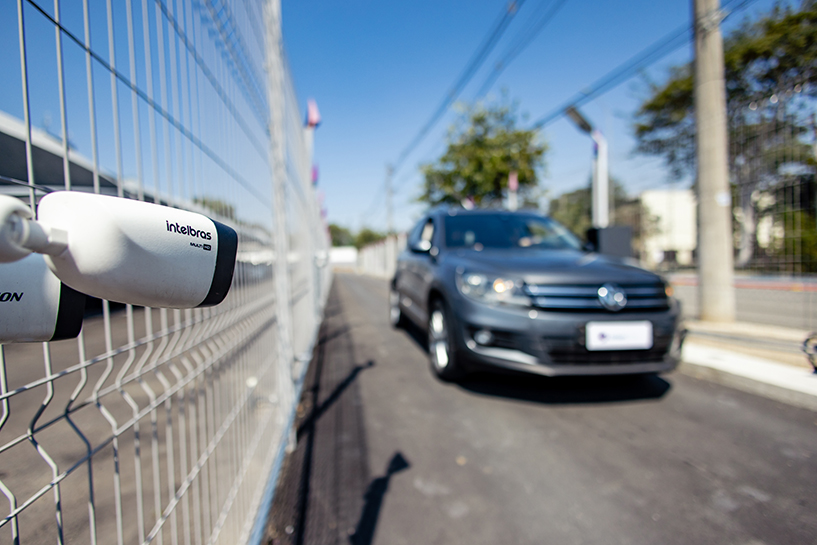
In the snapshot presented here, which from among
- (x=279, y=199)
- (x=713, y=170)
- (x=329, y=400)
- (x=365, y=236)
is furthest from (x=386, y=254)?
(x=365, y=236)

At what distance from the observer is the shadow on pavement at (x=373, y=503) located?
1.52 metres

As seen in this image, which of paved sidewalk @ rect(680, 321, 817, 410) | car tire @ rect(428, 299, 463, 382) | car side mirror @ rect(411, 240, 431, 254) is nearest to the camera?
paved sidewalk @ rect(680, 321, 817, 410)

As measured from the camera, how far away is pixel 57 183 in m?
0.68

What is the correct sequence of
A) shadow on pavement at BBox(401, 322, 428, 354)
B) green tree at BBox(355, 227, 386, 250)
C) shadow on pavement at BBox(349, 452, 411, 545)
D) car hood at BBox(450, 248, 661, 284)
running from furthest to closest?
green tree at BBox(355, 227, 386, 250)
shadow on pavement at BBox(401, 322, 428, 354)
car hood at BBox(450, 248, 661, 284)
shadow on pavement at BBox(349, 452, 411, 545)

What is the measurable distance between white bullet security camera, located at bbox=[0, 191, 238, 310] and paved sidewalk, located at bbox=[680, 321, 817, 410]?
379cm

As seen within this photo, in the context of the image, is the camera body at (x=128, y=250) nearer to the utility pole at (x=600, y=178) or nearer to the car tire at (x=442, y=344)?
the car tire at (x=442, y=344)

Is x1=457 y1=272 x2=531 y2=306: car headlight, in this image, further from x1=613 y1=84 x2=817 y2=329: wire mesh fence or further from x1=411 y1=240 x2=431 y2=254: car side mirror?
x1=613 y1=84 x2=817 y2=329: wire mesh fence

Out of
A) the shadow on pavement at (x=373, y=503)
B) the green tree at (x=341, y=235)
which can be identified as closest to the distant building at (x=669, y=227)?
the shadow on pavement at (x=373, y=503)

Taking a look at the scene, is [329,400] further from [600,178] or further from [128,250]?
[600,178]

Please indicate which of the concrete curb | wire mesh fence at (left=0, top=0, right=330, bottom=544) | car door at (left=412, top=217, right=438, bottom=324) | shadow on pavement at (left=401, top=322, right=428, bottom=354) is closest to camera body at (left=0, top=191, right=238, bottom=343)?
wire mesh fence at (left=0, top=0, right=330, bottom=544)

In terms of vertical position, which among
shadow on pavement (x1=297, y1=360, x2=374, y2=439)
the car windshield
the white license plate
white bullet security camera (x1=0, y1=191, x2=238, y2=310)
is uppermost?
the car windshield

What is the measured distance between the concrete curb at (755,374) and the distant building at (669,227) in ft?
10.3

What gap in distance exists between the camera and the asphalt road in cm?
157

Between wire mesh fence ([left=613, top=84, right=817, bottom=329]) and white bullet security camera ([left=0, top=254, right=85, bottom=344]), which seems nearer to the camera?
white bullet security camera ([left=0, top=254, right=85, bottom=344])
